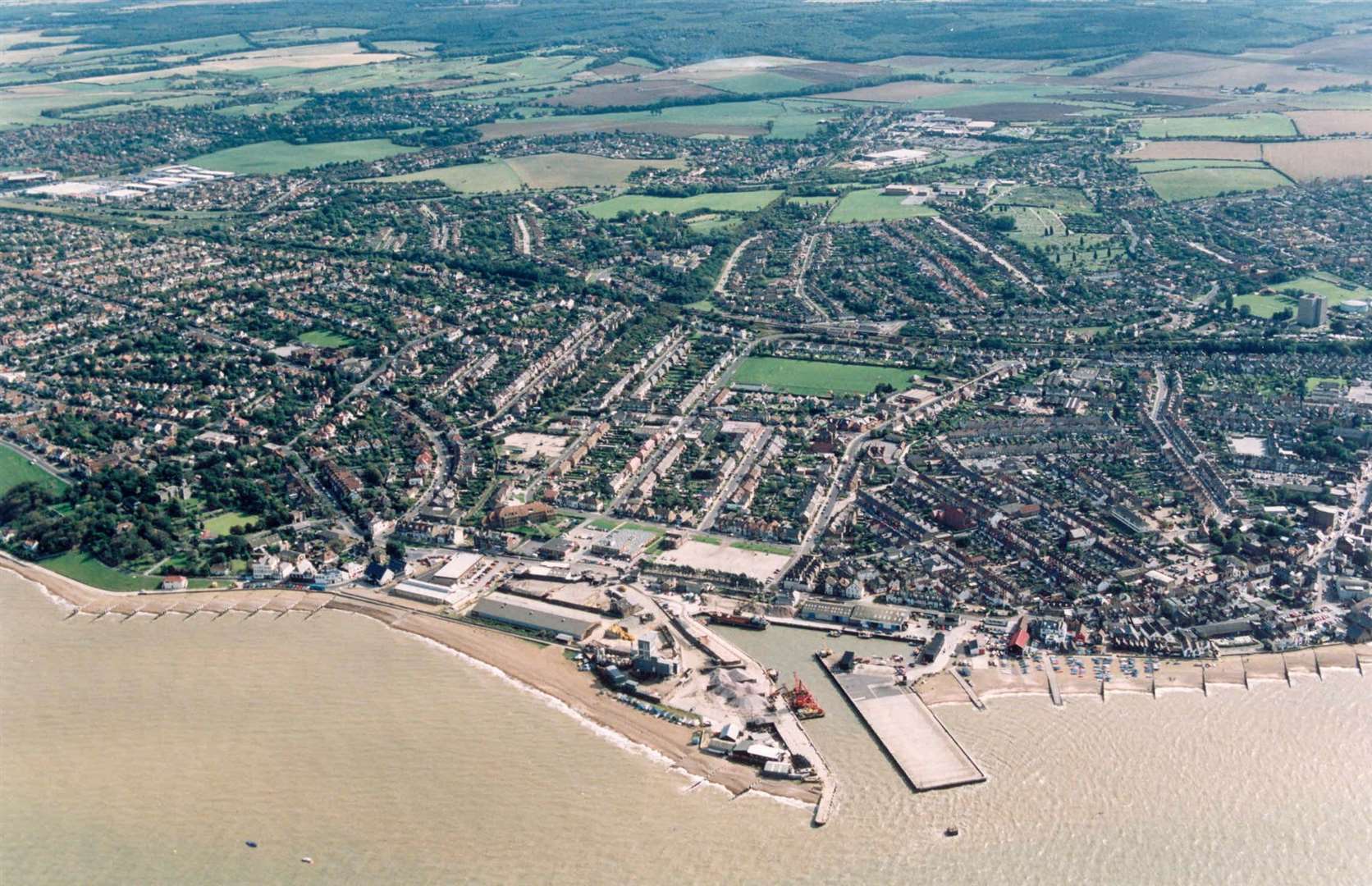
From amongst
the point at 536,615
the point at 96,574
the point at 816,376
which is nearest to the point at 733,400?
the point at 816,376

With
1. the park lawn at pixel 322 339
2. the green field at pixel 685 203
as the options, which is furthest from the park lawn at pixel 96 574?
the green field at pixel 685 203

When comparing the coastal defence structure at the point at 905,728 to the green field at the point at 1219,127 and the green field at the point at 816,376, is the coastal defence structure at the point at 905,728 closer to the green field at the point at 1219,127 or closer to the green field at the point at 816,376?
the green field at the point at 816,376

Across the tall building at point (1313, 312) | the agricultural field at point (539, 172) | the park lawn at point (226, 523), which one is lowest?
the agricultural field at point (539, 172)

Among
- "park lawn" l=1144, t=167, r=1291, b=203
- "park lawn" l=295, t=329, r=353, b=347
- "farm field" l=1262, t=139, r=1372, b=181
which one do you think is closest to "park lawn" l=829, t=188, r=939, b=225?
"park lawn" l=1144, t=167, r=1291, b=203

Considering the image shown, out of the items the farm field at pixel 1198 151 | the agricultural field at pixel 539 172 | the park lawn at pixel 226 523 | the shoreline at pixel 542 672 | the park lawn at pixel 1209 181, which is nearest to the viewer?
the shoreline at pixel 542 672

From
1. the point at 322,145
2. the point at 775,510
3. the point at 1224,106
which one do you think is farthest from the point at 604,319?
the point at 1224,106

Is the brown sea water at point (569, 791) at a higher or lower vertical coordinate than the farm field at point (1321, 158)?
higher

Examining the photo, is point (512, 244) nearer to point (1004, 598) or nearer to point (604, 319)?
point (604, 319)

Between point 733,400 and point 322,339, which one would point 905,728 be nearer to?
point 733,400
